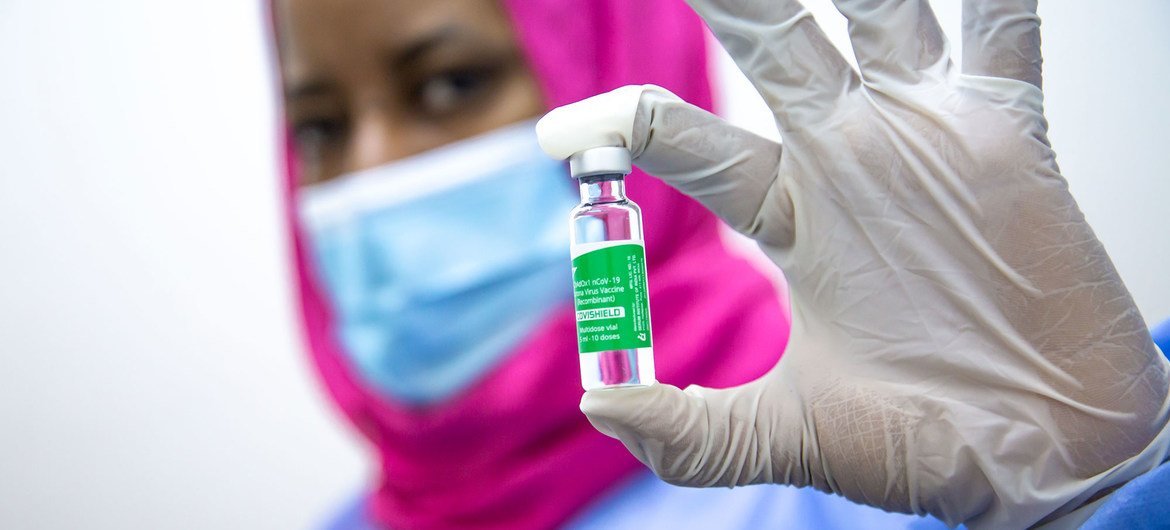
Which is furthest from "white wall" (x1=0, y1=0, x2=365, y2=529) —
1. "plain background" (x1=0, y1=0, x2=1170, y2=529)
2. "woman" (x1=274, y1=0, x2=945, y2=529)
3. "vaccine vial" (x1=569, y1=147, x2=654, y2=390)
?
"vaccine vial" (x1=569, y1=147, x2=654, y2=390)

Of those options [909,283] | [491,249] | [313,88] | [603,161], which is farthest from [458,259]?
[909,283]

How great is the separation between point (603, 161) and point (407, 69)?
530 mm

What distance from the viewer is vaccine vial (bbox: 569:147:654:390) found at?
2.15ft

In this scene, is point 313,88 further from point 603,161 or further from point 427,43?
point 603,161

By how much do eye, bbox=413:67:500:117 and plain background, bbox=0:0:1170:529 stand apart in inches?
16.2

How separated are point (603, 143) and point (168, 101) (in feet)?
3.49

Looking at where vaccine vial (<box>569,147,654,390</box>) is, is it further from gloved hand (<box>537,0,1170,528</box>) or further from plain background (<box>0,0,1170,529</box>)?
plain background (<box>0,0,1170,529</box>)

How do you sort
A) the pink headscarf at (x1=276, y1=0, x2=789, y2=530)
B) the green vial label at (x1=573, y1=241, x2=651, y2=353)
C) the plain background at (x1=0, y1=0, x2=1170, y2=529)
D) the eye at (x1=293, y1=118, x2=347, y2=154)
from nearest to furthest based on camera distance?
the green vial label at (x1=573, y1=241, x2=651, y2=353)
the pink headscarf at (x1=276, y1=0, x2=789, y2=530)
the eye at (x1=293, y1=118, x2=347, y2=154)
the plain background at (x1=0, y1=0, x2=1170, y2=529)

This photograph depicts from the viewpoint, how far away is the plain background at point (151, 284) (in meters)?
1.38

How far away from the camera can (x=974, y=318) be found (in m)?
0.71

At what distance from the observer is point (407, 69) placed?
1.11 m

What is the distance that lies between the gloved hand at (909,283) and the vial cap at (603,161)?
0.02 metres

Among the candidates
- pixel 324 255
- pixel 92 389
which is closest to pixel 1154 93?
pixel 324 255

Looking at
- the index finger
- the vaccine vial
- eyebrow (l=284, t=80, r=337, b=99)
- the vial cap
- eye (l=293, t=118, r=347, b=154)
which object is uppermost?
eyebrow (l=284, t=80, r=337, b=99)
